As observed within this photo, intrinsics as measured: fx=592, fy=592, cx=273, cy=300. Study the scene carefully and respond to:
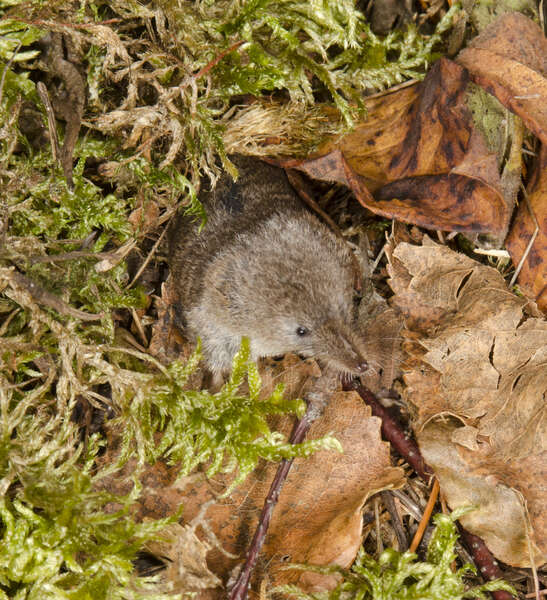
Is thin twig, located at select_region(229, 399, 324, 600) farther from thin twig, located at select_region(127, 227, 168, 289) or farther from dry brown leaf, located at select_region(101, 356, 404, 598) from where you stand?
thin twig, located at select_region(127, 227, 168, 289)

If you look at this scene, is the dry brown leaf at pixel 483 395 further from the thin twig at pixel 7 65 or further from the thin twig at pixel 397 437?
the thin twig at pixel 7 65

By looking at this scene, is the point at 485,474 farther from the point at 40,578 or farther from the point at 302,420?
the point at 40,578

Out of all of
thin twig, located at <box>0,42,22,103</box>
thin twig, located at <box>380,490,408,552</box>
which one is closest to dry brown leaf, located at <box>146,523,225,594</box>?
thin twig, located at <box>380,490,408,552</box>

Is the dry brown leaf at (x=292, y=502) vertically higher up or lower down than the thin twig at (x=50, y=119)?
lower down

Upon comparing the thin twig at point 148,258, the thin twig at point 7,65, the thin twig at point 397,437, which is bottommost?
the thin twig at point 397,437

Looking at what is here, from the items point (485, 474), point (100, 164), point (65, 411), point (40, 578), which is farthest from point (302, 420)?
point (100, 164)

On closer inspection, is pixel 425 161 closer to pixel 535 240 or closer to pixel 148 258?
pixel 535 240

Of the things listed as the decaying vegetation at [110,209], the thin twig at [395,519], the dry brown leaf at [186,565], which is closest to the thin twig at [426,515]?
the thin twig at [395,519]
